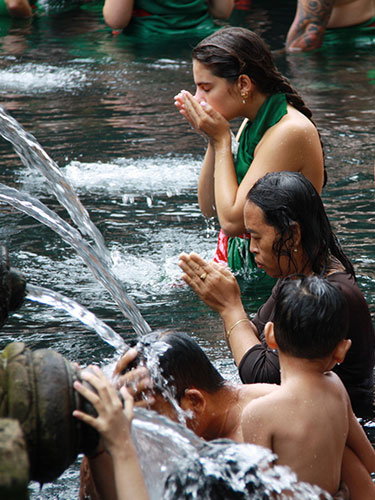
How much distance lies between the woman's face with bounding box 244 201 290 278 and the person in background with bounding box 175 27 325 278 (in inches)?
25.0

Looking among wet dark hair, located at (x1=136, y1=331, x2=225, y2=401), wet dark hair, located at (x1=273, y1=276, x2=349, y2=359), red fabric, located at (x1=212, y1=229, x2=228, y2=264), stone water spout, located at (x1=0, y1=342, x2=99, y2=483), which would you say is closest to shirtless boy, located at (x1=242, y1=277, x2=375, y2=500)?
wet dark hair, located at (x1=273, y1=276, x2=349, y2=359)

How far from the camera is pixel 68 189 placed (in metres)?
5.11

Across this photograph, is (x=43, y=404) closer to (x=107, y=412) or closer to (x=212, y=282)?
(x=107, y=412)

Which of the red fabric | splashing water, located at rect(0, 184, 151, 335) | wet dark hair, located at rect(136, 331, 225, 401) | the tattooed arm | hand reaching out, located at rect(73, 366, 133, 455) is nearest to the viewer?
hand reaching out, located at rect(73, 366, 133, 455)

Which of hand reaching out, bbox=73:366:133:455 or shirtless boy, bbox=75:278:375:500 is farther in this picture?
shirtless boy, bbox=75:278:375:500

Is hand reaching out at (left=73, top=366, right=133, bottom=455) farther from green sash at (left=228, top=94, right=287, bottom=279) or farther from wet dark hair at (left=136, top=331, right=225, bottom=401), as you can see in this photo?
green sash at (left=228, top=94, right=287, bottom=279)

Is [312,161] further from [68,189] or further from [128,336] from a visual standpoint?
[68,189]

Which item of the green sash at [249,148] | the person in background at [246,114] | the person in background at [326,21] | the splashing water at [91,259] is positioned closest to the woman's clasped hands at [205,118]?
the person in background at [246,114]

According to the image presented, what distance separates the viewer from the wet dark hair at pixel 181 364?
2.77m

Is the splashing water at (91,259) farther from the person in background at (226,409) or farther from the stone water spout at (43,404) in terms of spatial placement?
the stone water spout at (43,404)

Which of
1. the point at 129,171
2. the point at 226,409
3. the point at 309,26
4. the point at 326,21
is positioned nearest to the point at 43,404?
the point at 226,409

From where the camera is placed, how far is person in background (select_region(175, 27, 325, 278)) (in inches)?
150

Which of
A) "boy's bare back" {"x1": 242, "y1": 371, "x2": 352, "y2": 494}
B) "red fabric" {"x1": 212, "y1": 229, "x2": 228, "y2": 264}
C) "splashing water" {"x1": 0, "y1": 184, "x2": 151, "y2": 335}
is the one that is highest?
"boy's bare back" {"x1": 242, "y1": 371, "x2": 352, "y2": 494}

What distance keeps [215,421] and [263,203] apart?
31.1 inches
